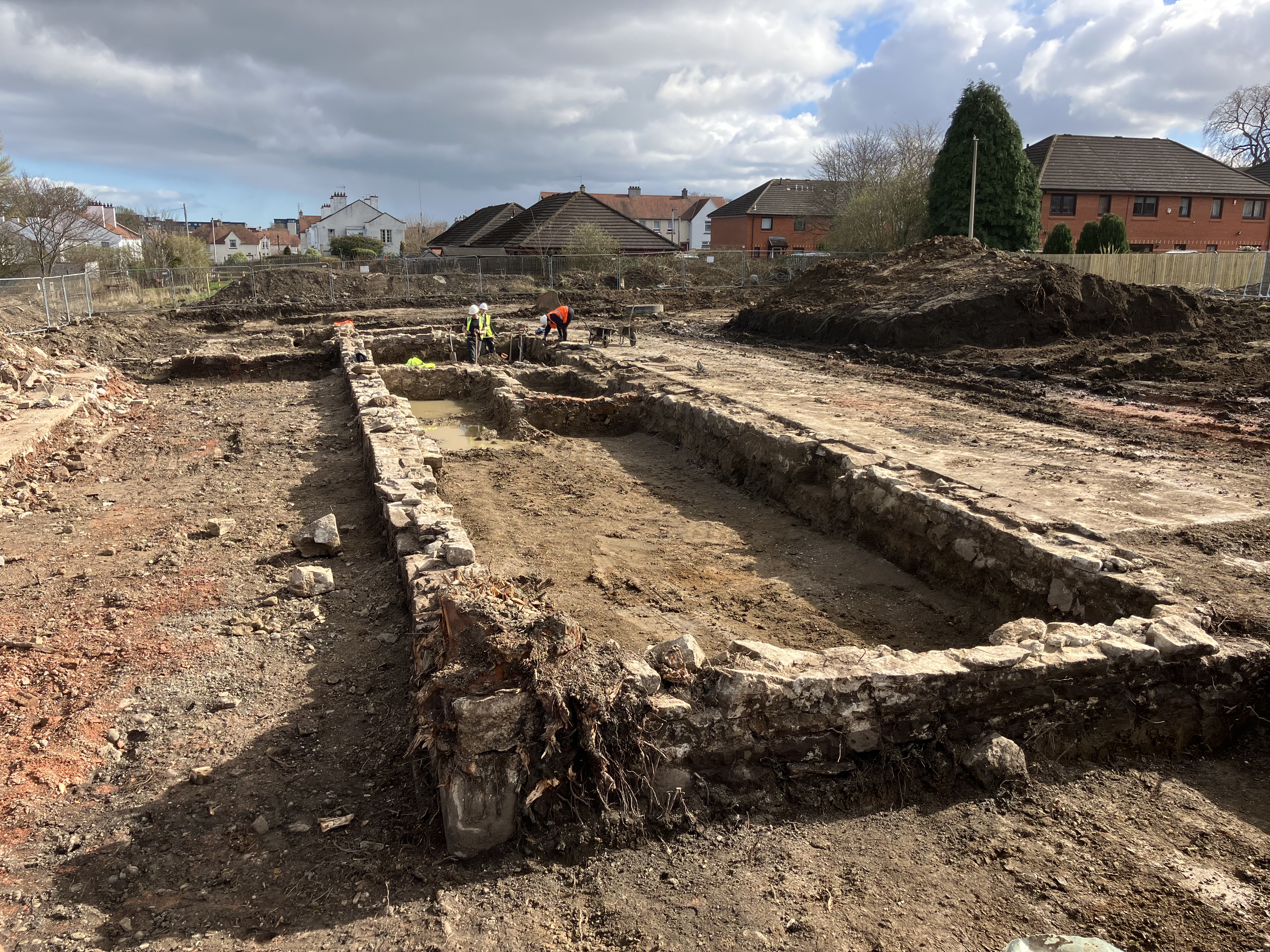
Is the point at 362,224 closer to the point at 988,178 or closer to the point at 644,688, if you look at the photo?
the point at 988,178

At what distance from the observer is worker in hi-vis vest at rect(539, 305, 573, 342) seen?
18.1 m

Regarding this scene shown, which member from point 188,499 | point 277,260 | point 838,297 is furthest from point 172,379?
point 277,260

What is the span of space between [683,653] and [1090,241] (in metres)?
34.1

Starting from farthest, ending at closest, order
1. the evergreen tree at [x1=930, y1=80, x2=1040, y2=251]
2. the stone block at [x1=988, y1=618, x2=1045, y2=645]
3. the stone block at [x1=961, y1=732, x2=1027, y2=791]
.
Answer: the evergreen tree at [x1=930, y1=80, x2=1040, y2=251] < the stone block at [x1=988, y1=618, x2=1045, y2=645] < the stone block at [x1=961, y1=732, x2=1027, y2=791]

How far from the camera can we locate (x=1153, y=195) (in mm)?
41562

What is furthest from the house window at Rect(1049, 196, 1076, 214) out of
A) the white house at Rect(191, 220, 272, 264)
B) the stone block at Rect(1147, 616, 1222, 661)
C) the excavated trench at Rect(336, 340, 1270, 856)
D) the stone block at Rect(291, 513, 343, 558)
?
the white house at Rect(191, 220, 272, 264)

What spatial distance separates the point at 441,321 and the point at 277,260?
2818 centimetres

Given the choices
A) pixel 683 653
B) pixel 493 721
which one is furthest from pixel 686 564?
pixel 493 721

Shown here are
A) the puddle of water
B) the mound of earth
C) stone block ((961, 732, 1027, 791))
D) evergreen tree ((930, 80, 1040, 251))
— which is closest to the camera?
stone block ((961, 732, 1027, 791))

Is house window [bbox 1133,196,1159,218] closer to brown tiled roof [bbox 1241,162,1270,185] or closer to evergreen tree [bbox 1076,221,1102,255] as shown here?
brown tiled roof [bbox 1241,162,1270,185]

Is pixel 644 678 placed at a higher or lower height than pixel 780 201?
lower

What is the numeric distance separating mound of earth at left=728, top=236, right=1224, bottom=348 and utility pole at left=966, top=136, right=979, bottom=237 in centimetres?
805

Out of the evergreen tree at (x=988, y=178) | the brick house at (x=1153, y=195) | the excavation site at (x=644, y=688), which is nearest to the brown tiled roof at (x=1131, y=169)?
the brick house at (x=1153, y=195)

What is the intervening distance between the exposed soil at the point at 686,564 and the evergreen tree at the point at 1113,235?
93.2 feet
